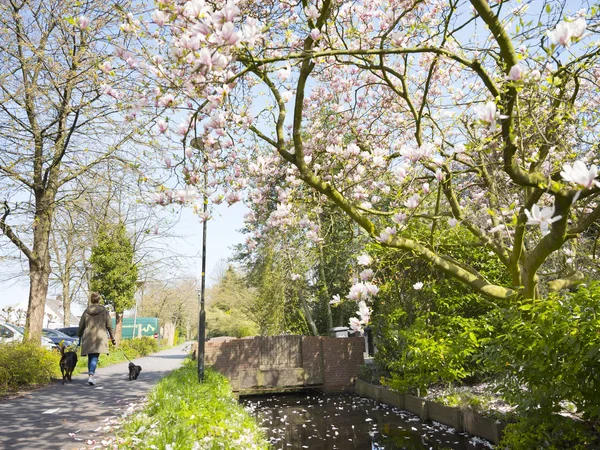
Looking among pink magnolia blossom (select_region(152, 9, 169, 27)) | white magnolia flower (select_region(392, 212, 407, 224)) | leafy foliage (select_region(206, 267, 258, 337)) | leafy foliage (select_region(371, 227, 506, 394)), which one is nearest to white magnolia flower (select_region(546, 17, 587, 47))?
white magnolia flower (select_region(392, 212, 407, 224))

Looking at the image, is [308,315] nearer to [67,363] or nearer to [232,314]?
[67,363]

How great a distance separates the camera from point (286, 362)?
13805 millimetres

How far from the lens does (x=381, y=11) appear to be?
22.8 ft

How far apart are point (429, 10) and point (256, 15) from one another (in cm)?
316

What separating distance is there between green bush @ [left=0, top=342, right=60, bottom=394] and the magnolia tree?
572 cm

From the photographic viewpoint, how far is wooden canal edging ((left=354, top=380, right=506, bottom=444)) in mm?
6309

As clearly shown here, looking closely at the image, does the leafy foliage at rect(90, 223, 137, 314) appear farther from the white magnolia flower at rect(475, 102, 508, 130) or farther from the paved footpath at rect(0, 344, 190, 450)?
the white magnolia flower at rect(475, 102, 508, 130)

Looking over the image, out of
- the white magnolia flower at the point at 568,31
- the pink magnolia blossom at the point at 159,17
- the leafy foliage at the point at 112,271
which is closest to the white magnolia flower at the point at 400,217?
the white magnolia flower at the point at 568,31

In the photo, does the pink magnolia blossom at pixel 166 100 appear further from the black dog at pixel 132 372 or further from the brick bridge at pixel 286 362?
the brick bridge at pixel 286 362

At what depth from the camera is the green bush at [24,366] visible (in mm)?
8766

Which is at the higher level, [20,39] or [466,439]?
[20,39]

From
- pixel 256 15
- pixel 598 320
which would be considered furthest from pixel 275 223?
pixel 598 320

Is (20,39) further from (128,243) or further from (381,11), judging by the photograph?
(128,243)

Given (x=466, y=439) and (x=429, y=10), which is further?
(x=429, y=10)
